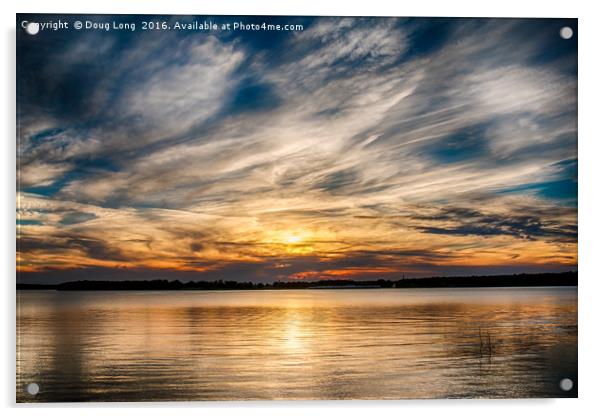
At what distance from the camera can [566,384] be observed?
17.9 ft

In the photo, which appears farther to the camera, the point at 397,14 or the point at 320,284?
the point at 320,284

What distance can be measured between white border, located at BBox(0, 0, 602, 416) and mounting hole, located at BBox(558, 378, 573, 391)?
0.27ft

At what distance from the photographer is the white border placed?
5250 mm

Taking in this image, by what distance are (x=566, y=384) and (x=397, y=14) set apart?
10.9ft

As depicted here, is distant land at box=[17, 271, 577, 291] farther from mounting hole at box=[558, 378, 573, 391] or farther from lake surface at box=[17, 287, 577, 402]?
mounting hole at box=[558, 378, 573, 391]

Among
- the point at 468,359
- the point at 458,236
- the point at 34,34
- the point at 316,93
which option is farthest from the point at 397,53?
the point at 34,34

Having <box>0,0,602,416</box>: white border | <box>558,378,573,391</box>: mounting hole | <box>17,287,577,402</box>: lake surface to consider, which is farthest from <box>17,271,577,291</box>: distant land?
<box>558,378,573,391</box>: mounting hole

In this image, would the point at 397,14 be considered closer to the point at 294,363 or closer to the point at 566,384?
the point at 294,363

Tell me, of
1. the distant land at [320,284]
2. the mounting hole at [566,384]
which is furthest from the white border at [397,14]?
the distant land at [320,284]

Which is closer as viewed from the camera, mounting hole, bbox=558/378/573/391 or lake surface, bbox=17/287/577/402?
lake surface, bbox=17/287/577/402

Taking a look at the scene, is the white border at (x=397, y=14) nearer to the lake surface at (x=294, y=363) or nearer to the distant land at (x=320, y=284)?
the lake surface at (x=294, y=363)

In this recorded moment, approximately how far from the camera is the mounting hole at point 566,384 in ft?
17.9

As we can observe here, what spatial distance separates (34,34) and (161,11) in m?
1.02

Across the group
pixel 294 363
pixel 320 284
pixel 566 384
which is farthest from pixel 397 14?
pixel 566 384
